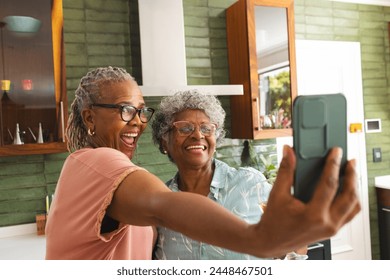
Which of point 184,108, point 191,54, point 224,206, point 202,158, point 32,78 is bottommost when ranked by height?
point 224,206

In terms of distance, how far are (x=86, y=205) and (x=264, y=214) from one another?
26 centimetres

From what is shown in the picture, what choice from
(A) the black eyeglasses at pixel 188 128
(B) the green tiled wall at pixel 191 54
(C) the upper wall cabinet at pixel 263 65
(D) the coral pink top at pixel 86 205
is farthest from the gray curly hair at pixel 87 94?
(C) the upper wall cabinet at pixel 263 65

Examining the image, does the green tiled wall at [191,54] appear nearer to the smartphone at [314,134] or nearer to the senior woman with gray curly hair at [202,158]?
the senior woman with gray curly hair at [202,158]

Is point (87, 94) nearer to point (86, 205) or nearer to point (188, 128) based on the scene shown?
point (86, 205)

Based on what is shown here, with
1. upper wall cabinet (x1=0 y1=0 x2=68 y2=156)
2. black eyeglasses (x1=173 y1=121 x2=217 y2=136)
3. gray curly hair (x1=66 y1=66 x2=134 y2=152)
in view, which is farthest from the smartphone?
upper wall cabinet (x1=0 y1=0 x2=68 y2=156)

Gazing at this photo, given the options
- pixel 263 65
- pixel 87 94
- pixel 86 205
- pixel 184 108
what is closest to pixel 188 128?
pixel 184 108

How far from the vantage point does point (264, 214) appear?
1.22 feet

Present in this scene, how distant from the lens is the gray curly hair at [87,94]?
0.73 meters

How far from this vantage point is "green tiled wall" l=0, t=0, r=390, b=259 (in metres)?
1.95

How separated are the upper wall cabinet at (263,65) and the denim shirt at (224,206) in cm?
96

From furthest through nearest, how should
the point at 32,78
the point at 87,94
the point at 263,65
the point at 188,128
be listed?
the point at 263,65, the point at 32,78, the point at 188,128, the point at 87,94

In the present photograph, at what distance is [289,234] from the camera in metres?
0.36
